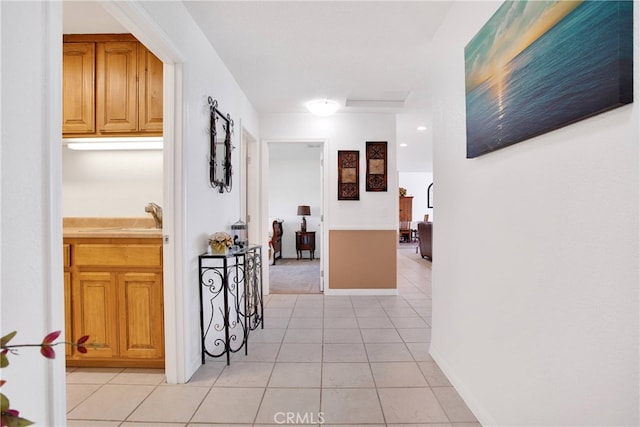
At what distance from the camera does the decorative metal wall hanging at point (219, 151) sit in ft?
7.97

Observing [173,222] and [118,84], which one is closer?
[173,222]

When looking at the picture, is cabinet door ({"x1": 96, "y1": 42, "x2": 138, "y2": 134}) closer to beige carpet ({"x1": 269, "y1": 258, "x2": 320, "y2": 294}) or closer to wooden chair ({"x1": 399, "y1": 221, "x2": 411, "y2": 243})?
beige carpet ({"x1": 269, "y1": 258, "x2": 320, "y2": 294})

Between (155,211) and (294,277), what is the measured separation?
10.2ft

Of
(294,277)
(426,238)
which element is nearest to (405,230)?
(426,238)

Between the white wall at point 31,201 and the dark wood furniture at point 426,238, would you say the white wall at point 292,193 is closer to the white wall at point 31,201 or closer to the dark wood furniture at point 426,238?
the dark wood furniture at point 426,238

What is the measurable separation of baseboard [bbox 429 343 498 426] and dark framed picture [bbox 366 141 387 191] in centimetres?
225

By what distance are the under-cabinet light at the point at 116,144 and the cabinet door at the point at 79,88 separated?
0.21m

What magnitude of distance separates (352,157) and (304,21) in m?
2.15

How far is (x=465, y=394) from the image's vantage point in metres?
1.78

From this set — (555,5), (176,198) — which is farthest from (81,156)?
(555,5)

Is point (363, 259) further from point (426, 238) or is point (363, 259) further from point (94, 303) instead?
point (426, 238)

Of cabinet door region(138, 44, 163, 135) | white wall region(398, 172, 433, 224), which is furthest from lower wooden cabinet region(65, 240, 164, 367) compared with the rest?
white wall region(398, 172, 433, 224)

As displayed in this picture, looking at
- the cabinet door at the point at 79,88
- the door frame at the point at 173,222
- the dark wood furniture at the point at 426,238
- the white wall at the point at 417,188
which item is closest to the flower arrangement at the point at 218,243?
the door frame at the point at 173,222

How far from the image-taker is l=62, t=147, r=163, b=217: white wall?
2682 millimetres
